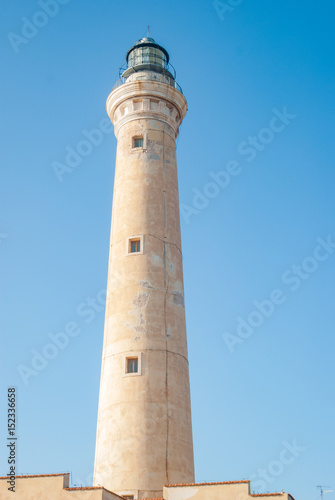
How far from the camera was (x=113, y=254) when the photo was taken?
→ 2731cm

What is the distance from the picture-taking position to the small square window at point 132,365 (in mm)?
24562

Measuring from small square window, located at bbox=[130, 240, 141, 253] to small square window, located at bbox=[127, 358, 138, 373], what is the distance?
449 centimetres

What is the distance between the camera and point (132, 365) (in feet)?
80.9

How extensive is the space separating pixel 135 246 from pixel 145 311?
294 centimetres

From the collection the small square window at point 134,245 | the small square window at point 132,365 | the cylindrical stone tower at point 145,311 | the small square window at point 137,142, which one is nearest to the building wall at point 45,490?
the cylindrical stone tower at point 145,311

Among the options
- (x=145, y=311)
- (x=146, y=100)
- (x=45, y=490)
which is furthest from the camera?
(x=146, y=100)

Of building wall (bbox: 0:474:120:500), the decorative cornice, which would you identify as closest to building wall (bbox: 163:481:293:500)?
building wall (bbox: 0:474:120:500)

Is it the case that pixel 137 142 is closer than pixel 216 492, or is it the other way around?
pixel 216 492

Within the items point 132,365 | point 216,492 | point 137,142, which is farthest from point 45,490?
point 137,142

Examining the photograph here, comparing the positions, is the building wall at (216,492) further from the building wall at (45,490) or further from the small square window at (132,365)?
the small square window at (132,365)

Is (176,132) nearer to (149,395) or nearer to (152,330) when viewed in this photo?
(152,330)

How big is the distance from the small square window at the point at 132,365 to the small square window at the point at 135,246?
14.7 ft

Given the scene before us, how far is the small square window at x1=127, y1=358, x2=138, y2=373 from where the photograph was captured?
80.6 feet

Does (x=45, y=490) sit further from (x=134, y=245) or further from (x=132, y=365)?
(x=134, y=245)
